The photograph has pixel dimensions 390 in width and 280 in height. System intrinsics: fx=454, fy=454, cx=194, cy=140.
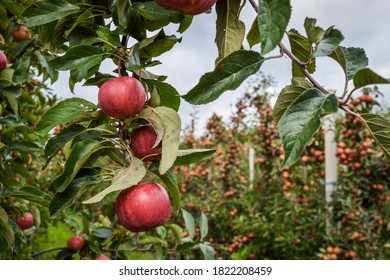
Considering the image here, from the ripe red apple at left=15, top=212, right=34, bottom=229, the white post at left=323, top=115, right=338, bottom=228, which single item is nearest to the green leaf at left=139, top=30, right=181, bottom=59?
the ripe red apple at left=15, top=212, right=34, bottom=229

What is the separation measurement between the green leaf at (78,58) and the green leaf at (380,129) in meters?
0.41

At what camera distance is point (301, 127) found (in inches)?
19.0

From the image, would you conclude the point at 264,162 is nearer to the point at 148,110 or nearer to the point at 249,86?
the point at 249,86

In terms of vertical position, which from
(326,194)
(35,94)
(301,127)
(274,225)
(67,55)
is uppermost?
(35,94)

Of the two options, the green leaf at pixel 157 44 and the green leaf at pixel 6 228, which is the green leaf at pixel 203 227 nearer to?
the green leaf at pixel 6 228

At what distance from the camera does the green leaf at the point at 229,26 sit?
0.66 m

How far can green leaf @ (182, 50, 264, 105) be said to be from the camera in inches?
21.5

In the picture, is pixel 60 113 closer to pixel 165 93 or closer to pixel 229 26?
pixel 165 93

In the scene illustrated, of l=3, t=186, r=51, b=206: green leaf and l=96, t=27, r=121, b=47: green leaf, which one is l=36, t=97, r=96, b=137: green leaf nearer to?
l=96, t=27, r=121, b=47: green leaf

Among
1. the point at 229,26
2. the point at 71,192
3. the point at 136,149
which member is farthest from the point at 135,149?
the point at 229,26

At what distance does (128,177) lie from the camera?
2.02 ft

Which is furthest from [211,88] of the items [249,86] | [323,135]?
[249,86]

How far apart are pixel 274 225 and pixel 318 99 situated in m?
3.37

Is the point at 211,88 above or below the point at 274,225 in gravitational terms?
above
